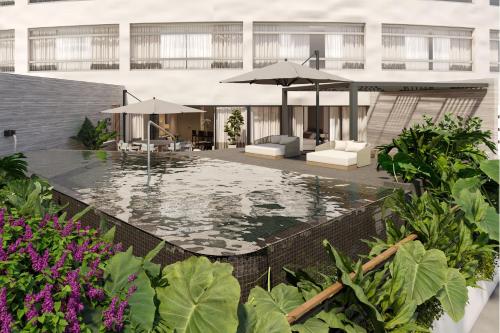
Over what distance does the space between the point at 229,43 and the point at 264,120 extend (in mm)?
4438

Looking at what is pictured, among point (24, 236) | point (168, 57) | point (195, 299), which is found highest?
point (168, 57)

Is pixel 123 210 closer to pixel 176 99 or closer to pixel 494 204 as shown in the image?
pixel 494 204

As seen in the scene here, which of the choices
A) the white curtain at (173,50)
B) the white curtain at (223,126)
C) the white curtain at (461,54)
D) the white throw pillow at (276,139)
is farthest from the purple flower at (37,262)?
the white curtain at (461,54)

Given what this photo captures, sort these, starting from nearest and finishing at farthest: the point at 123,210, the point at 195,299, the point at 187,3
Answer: the point at 195,299
the point at 123,210
the point at 187,3

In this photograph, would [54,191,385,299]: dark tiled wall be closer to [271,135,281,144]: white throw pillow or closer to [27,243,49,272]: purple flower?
[27,243,49,272]: purple flower

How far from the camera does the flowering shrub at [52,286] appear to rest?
8.07 ft

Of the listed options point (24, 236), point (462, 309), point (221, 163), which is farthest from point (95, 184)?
point (462, 309)

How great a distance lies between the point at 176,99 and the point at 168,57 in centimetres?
242

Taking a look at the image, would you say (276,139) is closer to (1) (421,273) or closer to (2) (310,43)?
(2) (310,43)

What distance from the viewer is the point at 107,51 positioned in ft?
79.2

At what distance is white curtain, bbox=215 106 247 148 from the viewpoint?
2409 centimetres

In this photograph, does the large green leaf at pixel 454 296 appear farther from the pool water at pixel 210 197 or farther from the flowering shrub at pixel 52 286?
the flowering shrub at pixel 52 286

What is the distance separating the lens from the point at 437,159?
344 inches

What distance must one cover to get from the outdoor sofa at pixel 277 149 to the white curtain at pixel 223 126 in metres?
8.13
